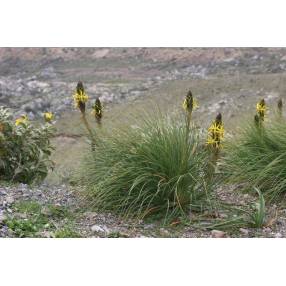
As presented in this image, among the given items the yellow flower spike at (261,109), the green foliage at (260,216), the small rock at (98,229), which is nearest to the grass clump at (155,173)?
the small rock at (98,229)

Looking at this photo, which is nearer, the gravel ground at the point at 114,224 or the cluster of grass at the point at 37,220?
the cluster of grass at the point at 37,220

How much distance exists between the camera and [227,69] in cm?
2708

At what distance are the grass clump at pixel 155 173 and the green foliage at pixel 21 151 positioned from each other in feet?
5.13

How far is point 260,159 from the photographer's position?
663 cm

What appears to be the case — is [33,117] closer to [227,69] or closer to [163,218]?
[227,69]

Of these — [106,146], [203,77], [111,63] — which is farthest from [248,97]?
[106,146]

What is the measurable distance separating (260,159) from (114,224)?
6.27ft

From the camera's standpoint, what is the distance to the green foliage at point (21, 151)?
706 cm

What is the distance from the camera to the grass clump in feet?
18.4

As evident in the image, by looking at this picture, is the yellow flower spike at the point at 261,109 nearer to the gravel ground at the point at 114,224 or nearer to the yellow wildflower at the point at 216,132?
the gravel ground at the point at 114,224

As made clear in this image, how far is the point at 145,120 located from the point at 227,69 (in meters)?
21.6

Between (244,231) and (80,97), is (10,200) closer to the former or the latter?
(80,97)

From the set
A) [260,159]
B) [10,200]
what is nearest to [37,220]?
[10,200]

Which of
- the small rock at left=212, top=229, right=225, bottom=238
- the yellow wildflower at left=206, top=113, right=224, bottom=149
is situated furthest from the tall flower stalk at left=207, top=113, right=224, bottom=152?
the small rock at left=212, top=229, right=225, bottom=238
